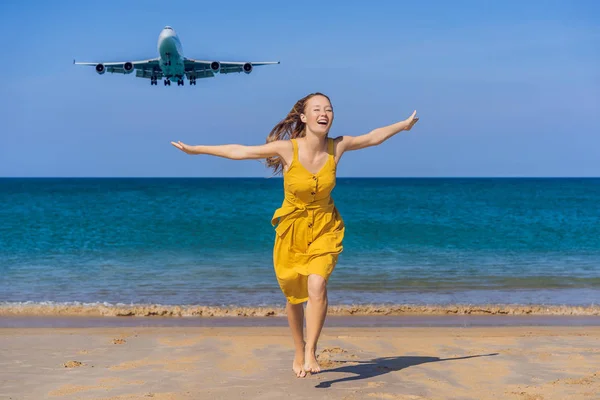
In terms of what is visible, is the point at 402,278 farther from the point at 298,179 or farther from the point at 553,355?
the point at 298,179

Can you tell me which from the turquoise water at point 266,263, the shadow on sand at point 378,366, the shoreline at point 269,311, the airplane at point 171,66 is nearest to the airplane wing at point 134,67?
the airplane at point 171,66

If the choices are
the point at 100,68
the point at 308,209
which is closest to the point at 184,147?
the point at 308,209

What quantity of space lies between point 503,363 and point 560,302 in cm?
626

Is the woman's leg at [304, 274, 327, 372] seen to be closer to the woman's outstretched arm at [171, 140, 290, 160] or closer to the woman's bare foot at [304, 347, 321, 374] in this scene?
the woman's bare foot at [304, 347, 321, 374]

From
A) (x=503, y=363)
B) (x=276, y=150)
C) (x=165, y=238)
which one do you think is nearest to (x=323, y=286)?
(x=276, y=150)

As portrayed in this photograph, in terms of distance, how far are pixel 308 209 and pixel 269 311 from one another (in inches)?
214

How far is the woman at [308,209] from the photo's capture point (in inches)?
211

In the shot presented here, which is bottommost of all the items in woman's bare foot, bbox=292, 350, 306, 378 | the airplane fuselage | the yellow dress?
woman's bare foot, bbox=292, 350, 306, 378

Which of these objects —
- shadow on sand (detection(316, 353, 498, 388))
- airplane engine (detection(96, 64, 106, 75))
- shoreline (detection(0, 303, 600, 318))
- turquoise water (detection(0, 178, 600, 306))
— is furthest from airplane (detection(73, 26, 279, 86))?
shadow on sand (detection(316, 353, 498, 388))

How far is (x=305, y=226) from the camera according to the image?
542 cm

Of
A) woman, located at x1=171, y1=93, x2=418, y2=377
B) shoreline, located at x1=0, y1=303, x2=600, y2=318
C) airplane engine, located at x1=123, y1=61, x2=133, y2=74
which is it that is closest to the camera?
woman, located at x1=171, y1=93, x2=418, y2=377

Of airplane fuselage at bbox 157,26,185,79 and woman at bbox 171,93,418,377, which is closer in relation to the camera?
woman at bbox 171,93,418,377

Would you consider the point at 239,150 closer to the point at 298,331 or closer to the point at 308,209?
the point at 308,209

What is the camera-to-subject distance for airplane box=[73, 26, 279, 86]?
31555mm
